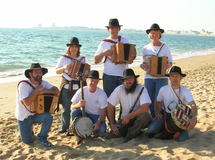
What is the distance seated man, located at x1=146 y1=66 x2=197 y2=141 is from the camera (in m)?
5.68

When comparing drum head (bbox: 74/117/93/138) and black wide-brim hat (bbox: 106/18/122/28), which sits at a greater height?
black wide-brim hat (bbox: 106/18/122/28)

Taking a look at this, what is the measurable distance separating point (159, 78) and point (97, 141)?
5.68ft

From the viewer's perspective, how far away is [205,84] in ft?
38.5

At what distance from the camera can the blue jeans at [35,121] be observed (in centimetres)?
572

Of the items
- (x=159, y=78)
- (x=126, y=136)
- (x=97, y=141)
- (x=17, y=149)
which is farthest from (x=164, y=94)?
(x=17, y=149)

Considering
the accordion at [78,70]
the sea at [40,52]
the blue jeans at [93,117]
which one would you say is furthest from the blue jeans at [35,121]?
the sea at [40,52]

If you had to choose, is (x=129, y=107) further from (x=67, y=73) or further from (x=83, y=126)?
(x=67, y=73)

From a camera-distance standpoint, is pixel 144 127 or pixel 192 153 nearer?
pixel 192 153

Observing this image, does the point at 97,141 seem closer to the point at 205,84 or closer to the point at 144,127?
the point at 144,127

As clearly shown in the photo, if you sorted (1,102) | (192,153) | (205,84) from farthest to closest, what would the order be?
(205,84), (1,102), (192,153)

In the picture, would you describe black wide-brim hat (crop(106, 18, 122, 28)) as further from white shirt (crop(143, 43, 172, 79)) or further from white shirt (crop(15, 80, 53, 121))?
white shirt (crop(15, 80, 53, 121))

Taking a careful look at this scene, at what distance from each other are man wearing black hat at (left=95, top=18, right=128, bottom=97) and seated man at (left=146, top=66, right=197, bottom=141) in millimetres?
917

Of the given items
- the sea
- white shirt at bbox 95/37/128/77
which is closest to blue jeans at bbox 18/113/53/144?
white shirt at bbox 95/37/128/77

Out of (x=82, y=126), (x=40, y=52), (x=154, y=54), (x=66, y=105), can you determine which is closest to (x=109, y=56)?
(x=154, y=54)
